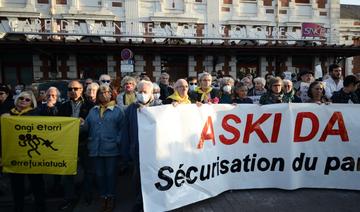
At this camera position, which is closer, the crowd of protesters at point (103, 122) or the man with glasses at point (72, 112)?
the crowd of protesters at point (103, 122)

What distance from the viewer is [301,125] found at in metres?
5.18

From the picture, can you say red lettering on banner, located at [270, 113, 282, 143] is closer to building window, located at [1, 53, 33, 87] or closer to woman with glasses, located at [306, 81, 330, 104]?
woman with glasses, located at [306, 81, 330, 104]

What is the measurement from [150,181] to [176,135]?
68 cm

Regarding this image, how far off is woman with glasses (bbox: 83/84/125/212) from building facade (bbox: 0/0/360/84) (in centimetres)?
1418

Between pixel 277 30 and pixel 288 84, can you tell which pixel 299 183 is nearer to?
A: pixel 288 84

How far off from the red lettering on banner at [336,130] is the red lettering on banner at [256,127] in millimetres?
893

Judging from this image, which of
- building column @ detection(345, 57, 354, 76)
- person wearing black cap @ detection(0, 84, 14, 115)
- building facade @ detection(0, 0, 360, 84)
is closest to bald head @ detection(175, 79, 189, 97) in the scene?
person wearing black cap @ detection(0, 84, 14, 115)

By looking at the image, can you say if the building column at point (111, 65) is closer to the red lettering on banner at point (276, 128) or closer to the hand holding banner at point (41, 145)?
the hand holding banner at point (41, 145)

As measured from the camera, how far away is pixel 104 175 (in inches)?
193

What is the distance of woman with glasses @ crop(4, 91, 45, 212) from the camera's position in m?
4.70

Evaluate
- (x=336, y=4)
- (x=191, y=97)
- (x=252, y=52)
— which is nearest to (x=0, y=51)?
(x=252, y=52)

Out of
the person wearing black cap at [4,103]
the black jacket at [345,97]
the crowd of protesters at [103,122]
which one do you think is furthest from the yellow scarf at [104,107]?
the black jacket at [345,97]

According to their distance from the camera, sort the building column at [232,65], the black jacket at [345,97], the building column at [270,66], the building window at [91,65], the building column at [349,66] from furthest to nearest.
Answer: the building column at [349,66] → the building column at [270,66] → the building column at [232,65] → the building window at [91,65] → the black jacket at [345,97]

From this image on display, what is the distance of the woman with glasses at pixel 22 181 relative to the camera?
15.4 ft
